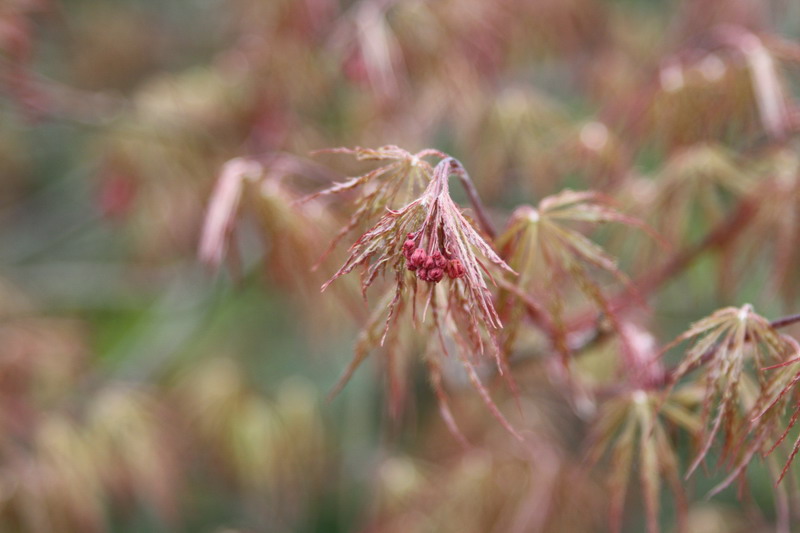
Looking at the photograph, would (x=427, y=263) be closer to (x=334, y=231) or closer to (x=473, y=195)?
(x=473, y=195)

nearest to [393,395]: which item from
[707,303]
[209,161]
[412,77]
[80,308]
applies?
[412,77]

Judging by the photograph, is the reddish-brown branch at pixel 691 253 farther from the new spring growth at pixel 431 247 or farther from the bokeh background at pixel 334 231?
the new spring growth at pixel 431 247

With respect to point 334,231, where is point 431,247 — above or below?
below

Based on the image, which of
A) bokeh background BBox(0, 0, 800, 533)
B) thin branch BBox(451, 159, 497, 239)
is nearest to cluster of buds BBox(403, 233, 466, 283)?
thin branch BBox(451, 159, 497, 239)

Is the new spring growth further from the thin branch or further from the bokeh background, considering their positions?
the bokeh background

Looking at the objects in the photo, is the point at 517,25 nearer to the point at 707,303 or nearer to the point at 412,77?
the point at 412,77

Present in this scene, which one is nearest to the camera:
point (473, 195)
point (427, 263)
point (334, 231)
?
point (427, 263)

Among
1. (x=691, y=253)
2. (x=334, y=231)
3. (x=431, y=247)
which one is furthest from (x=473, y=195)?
(x=691, y=253)
